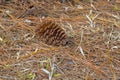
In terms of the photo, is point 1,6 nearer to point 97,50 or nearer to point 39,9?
point 39,9

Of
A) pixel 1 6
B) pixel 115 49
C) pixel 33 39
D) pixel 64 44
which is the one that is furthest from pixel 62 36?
pixel 1 6

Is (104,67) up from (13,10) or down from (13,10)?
down

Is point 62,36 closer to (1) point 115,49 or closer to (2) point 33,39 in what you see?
(2) point 33,39

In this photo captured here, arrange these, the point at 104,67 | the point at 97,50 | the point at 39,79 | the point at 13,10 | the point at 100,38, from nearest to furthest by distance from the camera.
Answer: the point at 39,79, the point at 104,67, the point at 97,50, the point at 100,38, the point at 13,10

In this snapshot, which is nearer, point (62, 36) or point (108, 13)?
point (62, 36)

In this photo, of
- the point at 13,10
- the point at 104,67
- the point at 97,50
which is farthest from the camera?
the point at 13,10

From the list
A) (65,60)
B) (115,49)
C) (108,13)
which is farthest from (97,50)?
(108,13)
